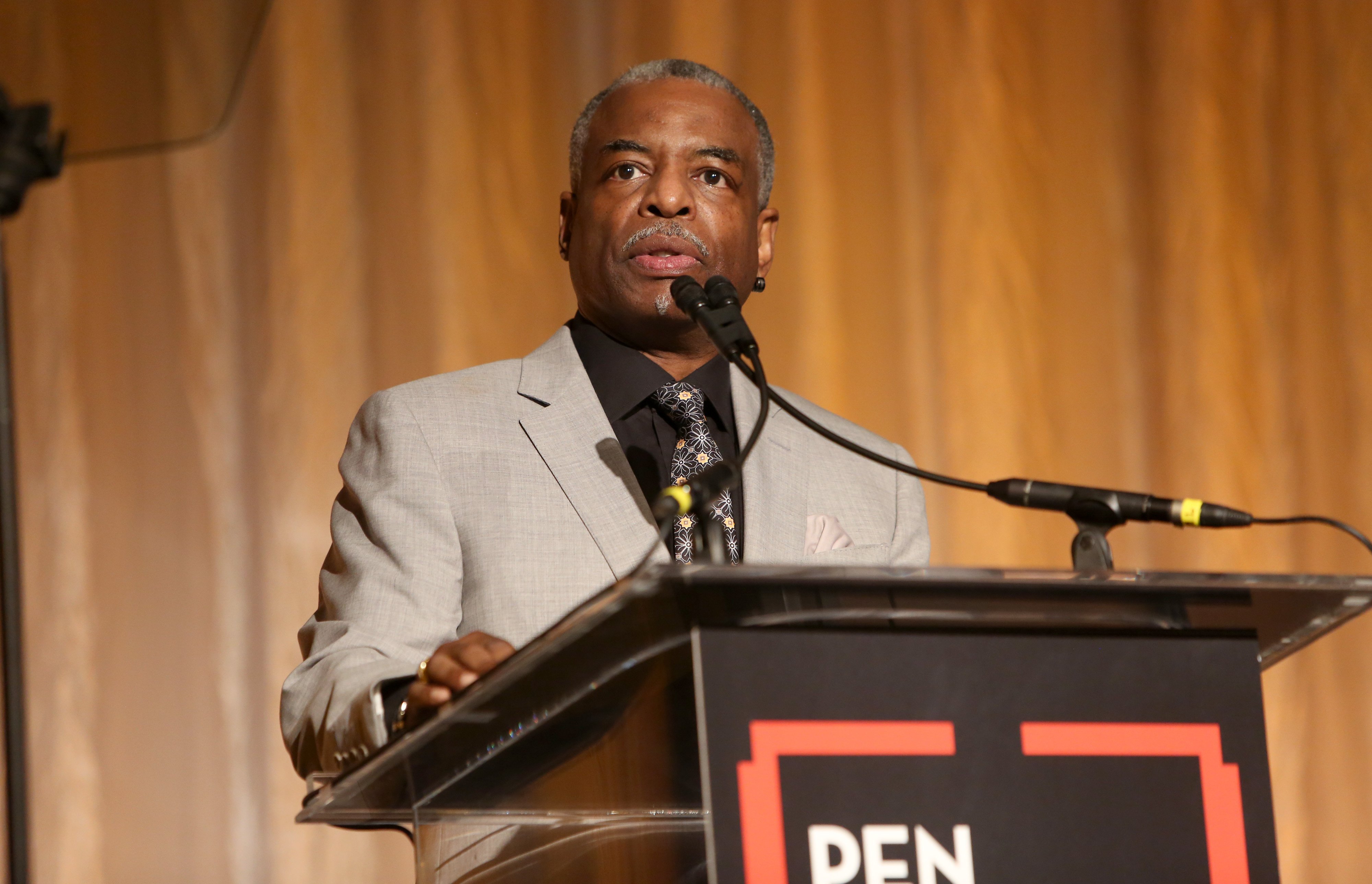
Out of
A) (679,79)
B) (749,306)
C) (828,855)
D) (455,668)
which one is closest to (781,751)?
(828,855)

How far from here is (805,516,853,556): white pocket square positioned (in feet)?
6.05

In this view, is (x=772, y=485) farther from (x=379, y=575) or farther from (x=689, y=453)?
(x=379, y=575)

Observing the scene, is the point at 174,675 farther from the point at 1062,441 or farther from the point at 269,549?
the point at 1062,441

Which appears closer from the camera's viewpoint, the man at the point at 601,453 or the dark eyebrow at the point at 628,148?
the man at the point at 601,453

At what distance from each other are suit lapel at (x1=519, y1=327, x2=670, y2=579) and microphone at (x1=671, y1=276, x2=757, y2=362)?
1.09ft

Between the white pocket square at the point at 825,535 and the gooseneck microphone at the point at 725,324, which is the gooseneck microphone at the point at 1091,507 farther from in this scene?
the white pocket square at the point at 825,535

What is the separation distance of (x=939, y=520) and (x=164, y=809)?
1.68 metres

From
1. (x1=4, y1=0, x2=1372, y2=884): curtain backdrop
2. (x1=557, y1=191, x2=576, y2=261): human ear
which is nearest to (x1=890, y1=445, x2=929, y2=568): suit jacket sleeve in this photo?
(x1=557, y1=191, x2=576, y2=261): human ear

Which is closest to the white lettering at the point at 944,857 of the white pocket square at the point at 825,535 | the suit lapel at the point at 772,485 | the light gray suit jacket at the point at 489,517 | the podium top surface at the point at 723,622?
the podium top surface at the point at 723,622

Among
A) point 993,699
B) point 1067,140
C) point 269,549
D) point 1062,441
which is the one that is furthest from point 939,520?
point 993,699

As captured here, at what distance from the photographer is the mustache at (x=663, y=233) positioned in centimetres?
191

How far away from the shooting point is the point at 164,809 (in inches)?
106

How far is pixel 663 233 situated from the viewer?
6.25 feet

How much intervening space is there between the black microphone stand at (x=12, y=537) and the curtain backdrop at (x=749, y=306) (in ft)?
6.52
